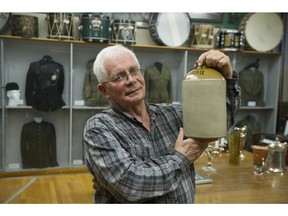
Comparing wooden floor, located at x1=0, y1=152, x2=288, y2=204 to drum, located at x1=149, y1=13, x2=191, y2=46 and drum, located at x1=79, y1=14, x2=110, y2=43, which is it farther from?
drum, located at x1=149, y1=13, x2=191, y2=46

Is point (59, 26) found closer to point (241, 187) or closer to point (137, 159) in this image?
point (241, 187)

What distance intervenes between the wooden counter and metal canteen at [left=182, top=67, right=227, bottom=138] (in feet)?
1.85

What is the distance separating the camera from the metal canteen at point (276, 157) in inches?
71.0

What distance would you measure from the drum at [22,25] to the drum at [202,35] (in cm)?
185

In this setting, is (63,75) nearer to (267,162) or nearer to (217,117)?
→ (267,162)

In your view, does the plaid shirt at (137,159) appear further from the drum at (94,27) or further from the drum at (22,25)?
the drum at (22,25)

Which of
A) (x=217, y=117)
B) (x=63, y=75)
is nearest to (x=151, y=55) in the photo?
(x=63, y=75)

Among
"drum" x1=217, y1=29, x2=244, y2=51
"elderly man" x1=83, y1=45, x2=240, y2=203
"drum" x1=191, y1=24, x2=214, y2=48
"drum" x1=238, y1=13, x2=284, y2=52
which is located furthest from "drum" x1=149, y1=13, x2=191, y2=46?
"elderly man" x1=83, y1=45, x2=240, y2=203

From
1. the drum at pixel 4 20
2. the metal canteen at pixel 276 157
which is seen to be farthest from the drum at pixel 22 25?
the metal canteen at pixel 276 157

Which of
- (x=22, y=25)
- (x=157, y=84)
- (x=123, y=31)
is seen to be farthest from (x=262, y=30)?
(x=22, y=25)

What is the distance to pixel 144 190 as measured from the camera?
0.87 m
